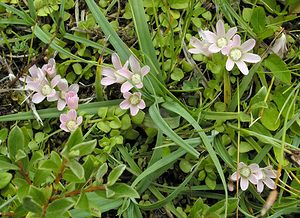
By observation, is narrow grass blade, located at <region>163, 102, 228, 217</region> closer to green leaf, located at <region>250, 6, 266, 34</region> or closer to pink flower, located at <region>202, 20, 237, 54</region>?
pink flower, located at <region>202, 20, 237, 54</region>

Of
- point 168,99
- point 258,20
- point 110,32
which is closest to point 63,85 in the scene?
point 110,32

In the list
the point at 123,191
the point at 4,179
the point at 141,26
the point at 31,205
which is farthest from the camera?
the point at 141,26

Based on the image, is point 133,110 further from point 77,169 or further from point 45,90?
point 77,169

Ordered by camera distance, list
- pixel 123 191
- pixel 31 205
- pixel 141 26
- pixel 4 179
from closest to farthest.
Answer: pixel 31 205
pixel 123 191
pixel 4 179
pixel 141 26

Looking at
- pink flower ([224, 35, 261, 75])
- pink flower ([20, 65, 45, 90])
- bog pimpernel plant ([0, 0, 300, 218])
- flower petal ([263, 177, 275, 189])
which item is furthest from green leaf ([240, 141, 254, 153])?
pink flower ([20, 65, 45, 90])

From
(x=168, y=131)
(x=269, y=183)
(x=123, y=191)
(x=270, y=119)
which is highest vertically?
(x=123, y=191)

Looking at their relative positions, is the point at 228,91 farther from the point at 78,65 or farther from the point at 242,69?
the point at 78,65

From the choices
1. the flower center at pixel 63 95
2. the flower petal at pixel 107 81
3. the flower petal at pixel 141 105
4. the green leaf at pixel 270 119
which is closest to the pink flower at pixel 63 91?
the flower center at pixel 63 95

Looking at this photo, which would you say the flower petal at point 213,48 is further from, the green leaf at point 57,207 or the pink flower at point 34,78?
the green leaf at point 57,207
